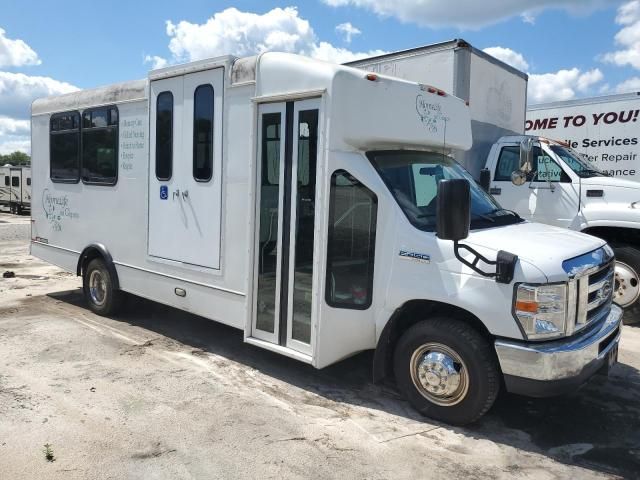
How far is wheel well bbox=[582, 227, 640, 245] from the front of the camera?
24.0 ft

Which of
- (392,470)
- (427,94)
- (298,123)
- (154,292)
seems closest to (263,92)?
(298,123)

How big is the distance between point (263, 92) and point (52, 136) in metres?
4.30

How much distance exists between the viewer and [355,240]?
4570mm

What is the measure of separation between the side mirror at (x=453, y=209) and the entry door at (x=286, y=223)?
1208 mm

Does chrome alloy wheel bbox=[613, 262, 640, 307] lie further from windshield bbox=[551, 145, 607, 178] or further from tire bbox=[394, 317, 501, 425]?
tire bbox=[394, 317, 501, 425]

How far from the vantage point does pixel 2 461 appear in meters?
3.66

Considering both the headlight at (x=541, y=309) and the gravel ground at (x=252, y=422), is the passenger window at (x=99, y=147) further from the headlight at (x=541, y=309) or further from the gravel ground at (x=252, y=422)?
the headlight at (x=541, y=309)

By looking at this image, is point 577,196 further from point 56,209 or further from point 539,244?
point 56,209

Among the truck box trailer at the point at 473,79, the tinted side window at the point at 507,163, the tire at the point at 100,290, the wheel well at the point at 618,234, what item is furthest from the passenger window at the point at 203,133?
the wheel well at the point at 618,234

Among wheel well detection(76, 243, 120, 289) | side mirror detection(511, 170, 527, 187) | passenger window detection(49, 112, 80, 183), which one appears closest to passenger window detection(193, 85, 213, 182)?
wheel well detection(76, 243, 120, 289)

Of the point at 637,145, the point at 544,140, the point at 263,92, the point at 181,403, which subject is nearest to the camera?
the point at 181,403

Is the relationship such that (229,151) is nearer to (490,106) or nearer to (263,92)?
(263,92)

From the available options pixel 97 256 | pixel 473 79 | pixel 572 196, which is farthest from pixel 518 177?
pixel 97 256

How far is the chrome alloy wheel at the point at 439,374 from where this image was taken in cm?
413
